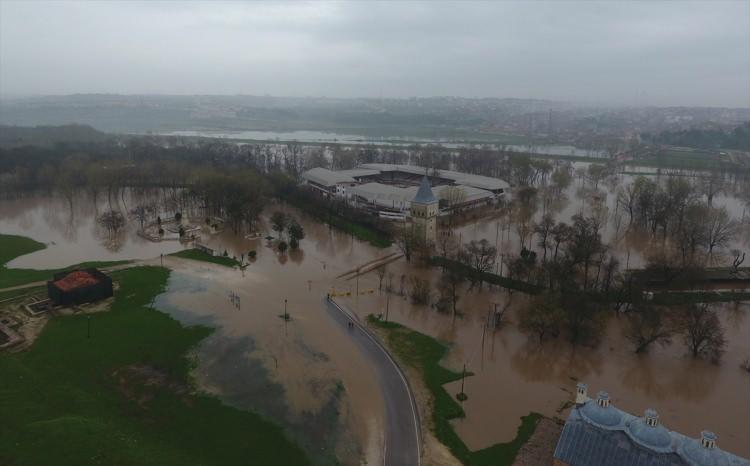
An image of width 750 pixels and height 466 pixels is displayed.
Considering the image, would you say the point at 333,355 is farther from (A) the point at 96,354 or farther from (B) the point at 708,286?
(B) the point at 708,286

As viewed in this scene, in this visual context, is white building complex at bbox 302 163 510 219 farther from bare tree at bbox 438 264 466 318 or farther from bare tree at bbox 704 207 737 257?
bare tree at bbox 704 207 737 257

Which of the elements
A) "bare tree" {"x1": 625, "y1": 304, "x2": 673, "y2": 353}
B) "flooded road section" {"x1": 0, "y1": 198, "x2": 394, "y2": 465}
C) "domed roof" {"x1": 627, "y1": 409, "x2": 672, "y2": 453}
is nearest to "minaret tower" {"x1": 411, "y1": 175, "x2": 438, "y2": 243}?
"flooded road section" {"x1": 0, "y1": 198, "x2": 394, "y2": 465}

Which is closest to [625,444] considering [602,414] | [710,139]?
[602,414]

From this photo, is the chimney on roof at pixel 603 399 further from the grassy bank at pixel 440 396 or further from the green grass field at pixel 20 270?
the green grass field at pixel 20 270

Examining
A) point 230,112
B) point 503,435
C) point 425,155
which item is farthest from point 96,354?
point 230,112

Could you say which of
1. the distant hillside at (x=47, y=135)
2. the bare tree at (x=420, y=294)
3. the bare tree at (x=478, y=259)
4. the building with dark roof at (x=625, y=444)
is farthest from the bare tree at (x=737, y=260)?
the distant hillside at (x=47, y=135)

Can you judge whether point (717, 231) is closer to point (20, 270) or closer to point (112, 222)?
point (112, 222)
